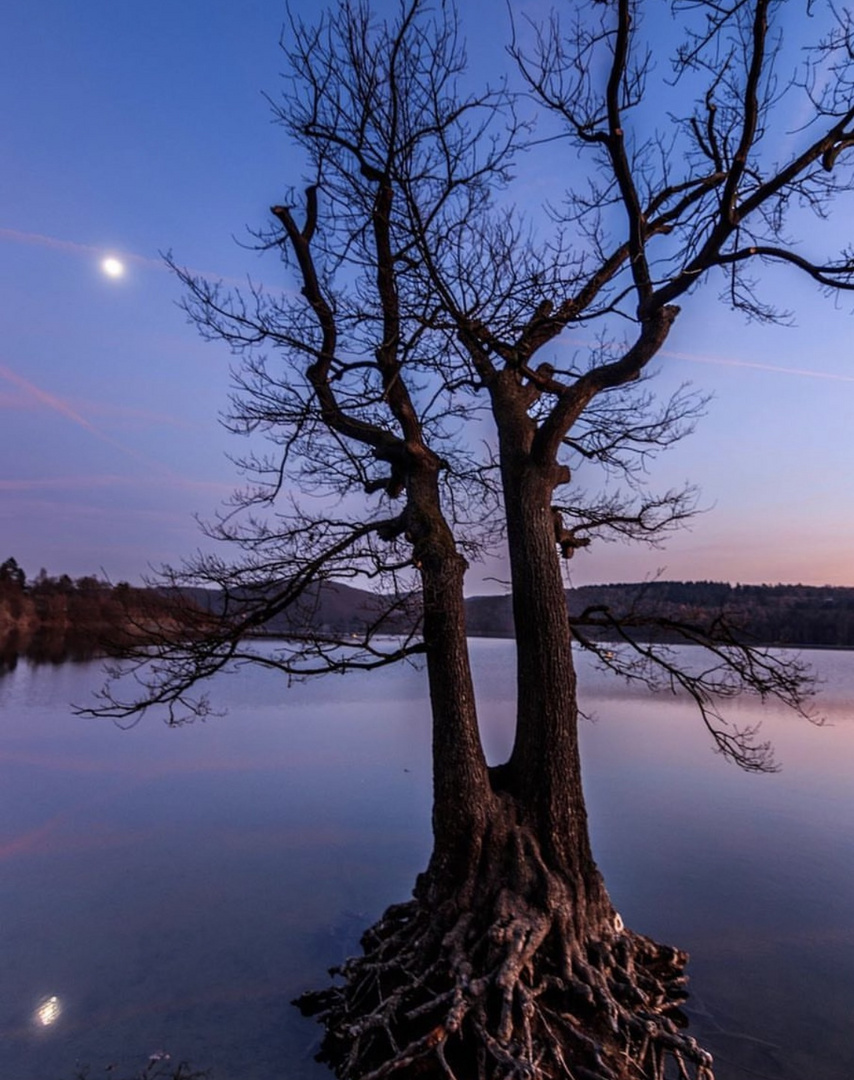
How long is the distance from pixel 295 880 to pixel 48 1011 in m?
3.04

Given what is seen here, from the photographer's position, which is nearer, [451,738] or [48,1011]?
[451,738]

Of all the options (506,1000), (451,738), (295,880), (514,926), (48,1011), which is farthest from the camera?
(295,880)

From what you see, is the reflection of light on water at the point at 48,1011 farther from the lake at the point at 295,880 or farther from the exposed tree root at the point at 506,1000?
the exposed tree root at the point at 506,1000

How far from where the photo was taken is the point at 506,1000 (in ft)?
12.5

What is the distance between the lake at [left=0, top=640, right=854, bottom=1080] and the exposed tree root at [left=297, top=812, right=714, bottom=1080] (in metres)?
0.67

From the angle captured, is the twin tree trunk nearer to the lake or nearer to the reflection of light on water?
the lake

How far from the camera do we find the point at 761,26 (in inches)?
137

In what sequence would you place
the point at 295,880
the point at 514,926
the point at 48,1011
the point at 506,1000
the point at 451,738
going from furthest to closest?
1. the point at 295,880
2. the point at 48,1011
3. the point at 451,738
4. the point at 514,926
5. the point at 506,1000

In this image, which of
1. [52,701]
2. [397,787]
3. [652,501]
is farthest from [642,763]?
[52,701]

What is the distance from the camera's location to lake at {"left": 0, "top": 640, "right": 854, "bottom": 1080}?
16.1 feet

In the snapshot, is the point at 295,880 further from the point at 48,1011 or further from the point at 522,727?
the point at 522,727

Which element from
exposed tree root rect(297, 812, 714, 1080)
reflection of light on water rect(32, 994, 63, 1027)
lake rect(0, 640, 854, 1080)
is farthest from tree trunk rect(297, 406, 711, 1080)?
reflection of light on water rect(32, 994, 63, 1027)

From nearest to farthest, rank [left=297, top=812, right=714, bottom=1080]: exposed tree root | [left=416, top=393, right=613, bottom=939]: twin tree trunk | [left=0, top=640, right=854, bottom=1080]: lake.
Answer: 1. [left=297, top=812, right=714, bottom=1080]: exposed tree root
2. [left=416, top=393, right=613, bottom=939]: twin tree trunk
3. [left=0, top=640, right=854, bottom=1080]: lake

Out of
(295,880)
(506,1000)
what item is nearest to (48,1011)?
(295,880)
